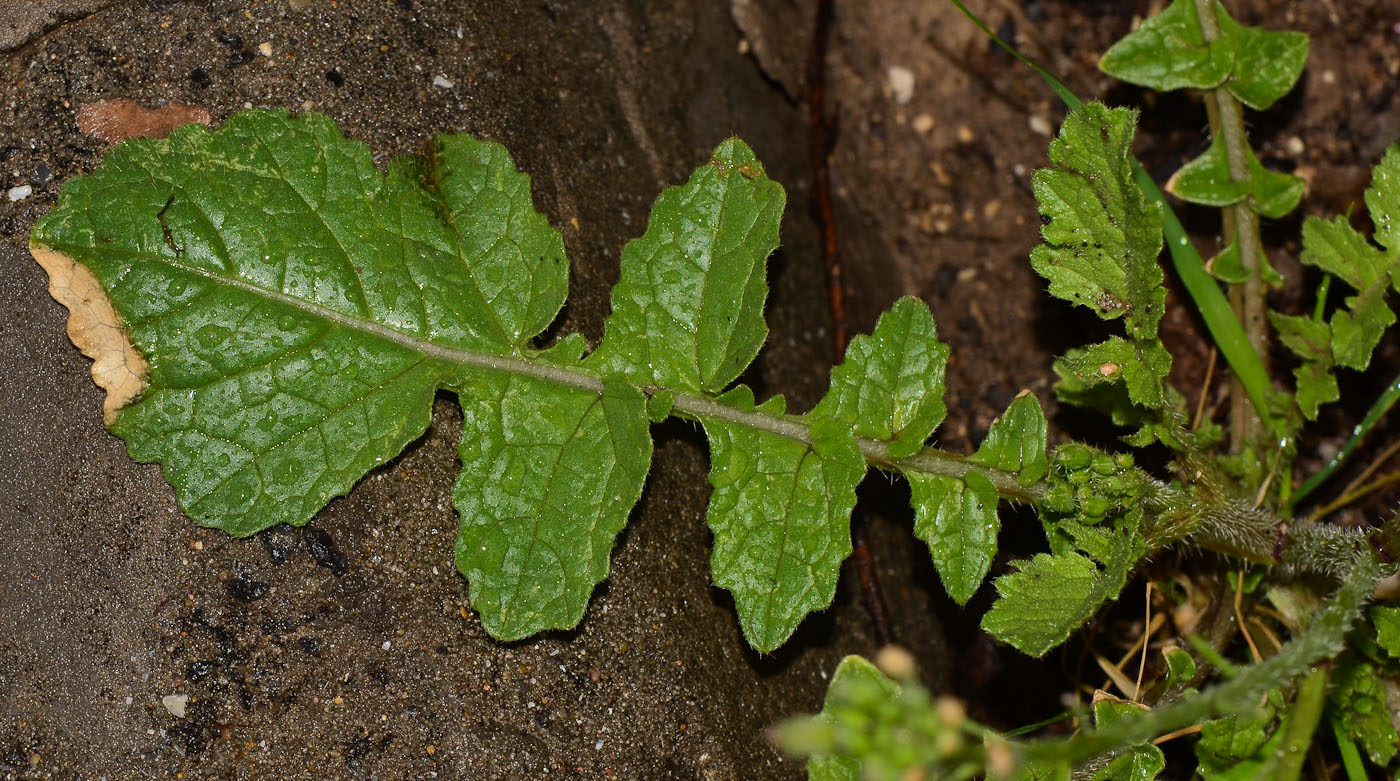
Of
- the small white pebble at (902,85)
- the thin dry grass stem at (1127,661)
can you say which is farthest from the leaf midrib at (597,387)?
the small white pebble at (902,85)

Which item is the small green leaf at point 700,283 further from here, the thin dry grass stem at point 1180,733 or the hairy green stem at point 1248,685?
the thin dry grass stem at point 1180,733

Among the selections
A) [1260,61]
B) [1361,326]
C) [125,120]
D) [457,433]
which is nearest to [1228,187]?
[1260,61]

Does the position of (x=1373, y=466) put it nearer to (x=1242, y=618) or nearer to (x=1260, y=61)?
(x=1242, y=618)

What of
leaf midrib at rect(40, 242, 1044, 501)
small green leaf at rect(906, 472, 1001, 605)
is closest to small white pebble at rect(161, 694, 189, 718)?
leaf midrib at rect(40, 242, 1044, 501)

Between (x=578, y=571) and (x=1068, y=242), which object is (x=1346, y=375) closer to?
(x=1068, y=242)

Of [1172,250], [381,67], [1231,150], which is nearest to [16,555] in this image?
[381,67]

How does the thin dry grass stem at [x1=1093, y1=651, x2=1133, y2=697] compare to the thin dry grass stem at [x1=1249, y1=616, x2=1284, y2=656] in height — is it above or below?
below

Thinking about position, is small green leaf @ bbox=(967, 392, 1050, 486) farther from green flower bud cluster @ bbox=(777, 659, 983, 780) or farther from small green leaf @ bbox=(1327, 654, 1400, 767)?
green flower bud cluster @ bbox=(777, 659, 983, 780)
